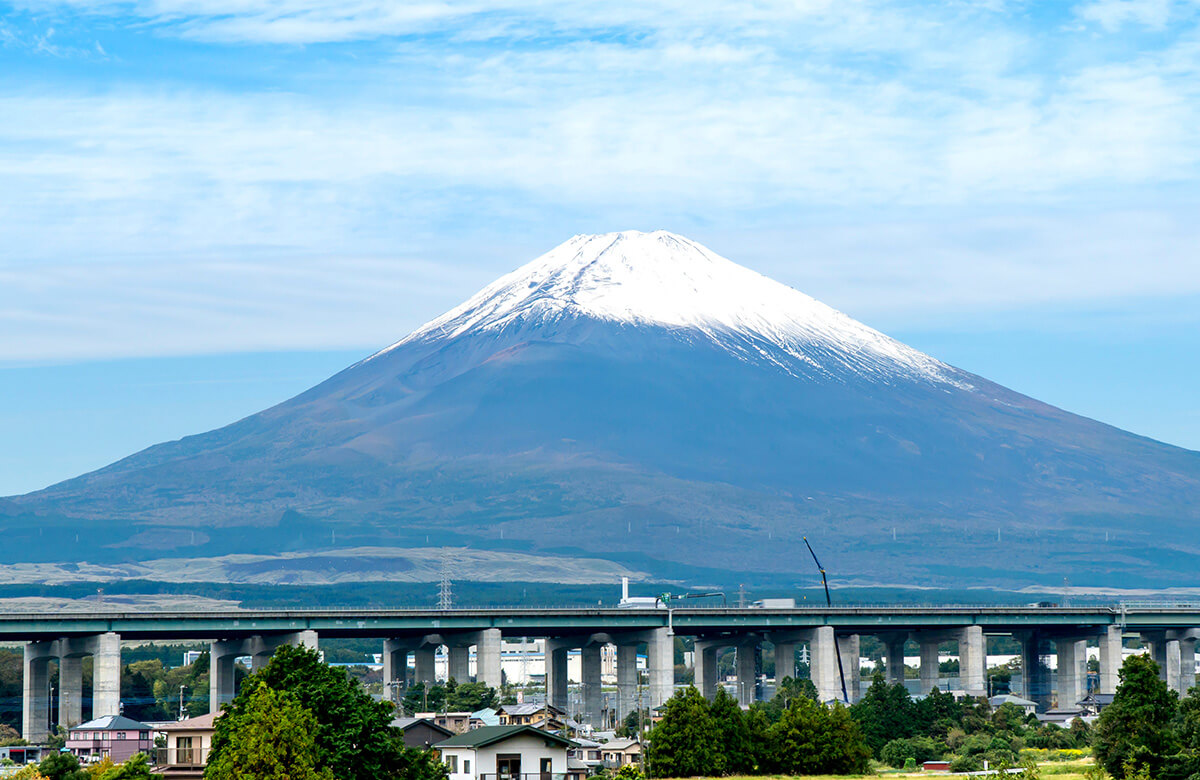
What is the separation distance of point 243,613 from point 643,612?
4721 centimetres

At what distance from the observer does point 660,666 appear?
195125mm

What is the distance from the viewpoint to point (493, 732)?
9981 cm

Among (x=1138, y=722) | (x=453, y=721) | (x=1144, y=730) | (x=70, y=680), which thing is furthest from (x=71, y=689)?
(x=1144, y=730)

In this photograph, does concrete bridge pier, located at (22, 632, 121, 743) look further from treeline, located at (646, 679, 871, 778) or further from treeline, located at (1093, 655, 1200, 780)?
treeline, located at (1093, 655, 1200, 780)

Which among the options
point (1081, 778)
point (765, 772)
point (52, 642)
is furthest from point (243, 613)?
point (1081, 778)

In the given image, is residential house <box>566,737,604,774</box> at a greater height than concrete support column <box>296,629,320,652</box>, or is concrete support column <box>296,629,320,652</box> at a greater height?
concrete support column <box>296,629,320,652</box>

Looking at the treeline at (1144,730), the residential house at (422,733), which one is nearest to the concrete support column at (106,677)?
the residential house at (422,733)

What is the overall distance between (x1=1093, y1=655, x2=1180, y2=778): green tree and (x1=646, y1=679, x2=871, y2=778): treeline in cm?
2029

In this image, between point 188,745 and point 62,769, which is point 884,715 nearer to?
point 188,745

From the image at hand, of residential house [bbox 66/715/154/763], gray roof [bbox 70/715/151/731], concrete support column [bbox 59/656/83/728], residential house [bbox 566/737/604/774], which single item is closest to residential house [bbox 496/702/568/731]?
residential house [bbox 566/737/604/774]

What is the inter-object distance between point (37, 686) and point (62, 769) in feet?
264

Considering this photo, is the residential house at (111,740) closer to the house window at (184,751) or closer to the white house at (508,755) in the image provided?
the house window at (184,751)

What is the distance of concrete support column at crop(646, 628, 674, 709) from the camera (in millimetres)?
190875

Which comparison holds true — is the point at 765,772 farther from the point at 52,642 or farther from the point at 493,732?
the point at 52,642
